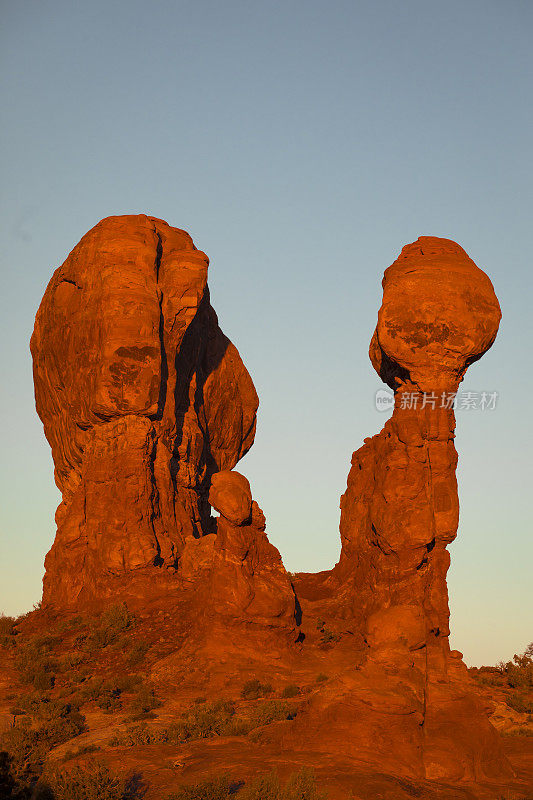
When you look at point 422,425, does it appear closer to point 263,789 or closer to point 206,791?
point 263,789

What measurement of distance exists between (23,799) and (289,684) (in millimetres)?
13572

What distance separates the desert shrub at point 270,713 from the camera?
27.8 m

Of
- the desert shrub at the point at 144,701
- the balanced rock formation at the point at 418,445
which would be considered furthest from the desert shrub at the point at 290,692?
the desert shrub at the point at 144,701

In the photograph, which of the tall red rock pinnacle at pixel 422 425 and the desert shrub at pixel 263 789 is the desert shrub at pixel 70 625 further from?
the desert shrub at pixel 263 789

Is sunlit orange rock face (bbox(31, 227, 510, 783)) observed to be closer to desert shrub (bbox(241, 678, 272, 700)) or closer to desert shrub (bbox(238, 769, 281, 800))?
desert shrub (bbox(241, 678, 272, 700))

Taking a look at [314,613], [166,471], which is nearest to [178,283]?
[166,471]

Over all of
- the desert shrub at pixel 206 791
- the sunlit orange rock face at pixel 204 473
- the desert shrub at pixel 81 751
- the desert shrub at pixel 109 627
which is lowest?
the desert shrub at pixel 206 791

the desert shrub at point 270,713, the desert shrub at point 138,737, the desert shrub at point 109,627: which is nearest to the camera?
the desert shrub at point 138,737

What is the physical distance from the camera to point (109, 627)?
123 ft

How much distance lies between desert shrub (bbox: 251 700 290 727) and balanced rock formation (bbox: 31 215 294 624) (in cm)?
832

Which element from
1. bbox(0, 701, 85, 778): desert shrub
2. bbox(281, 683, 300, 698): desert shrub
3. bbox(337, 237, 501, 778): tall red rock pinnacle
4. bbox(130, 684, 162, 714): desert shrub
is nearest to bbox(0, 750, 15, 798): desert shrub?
bbox(0, 701, 85, 778): desert shrub

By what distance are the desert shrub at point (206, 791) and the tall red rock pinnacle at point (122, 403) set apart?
19666 millimetres

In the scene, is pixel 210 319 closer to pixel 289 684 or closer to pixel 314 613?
pixel 314 613

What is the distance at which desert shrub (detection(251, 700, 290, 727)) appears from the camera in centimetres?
2783
